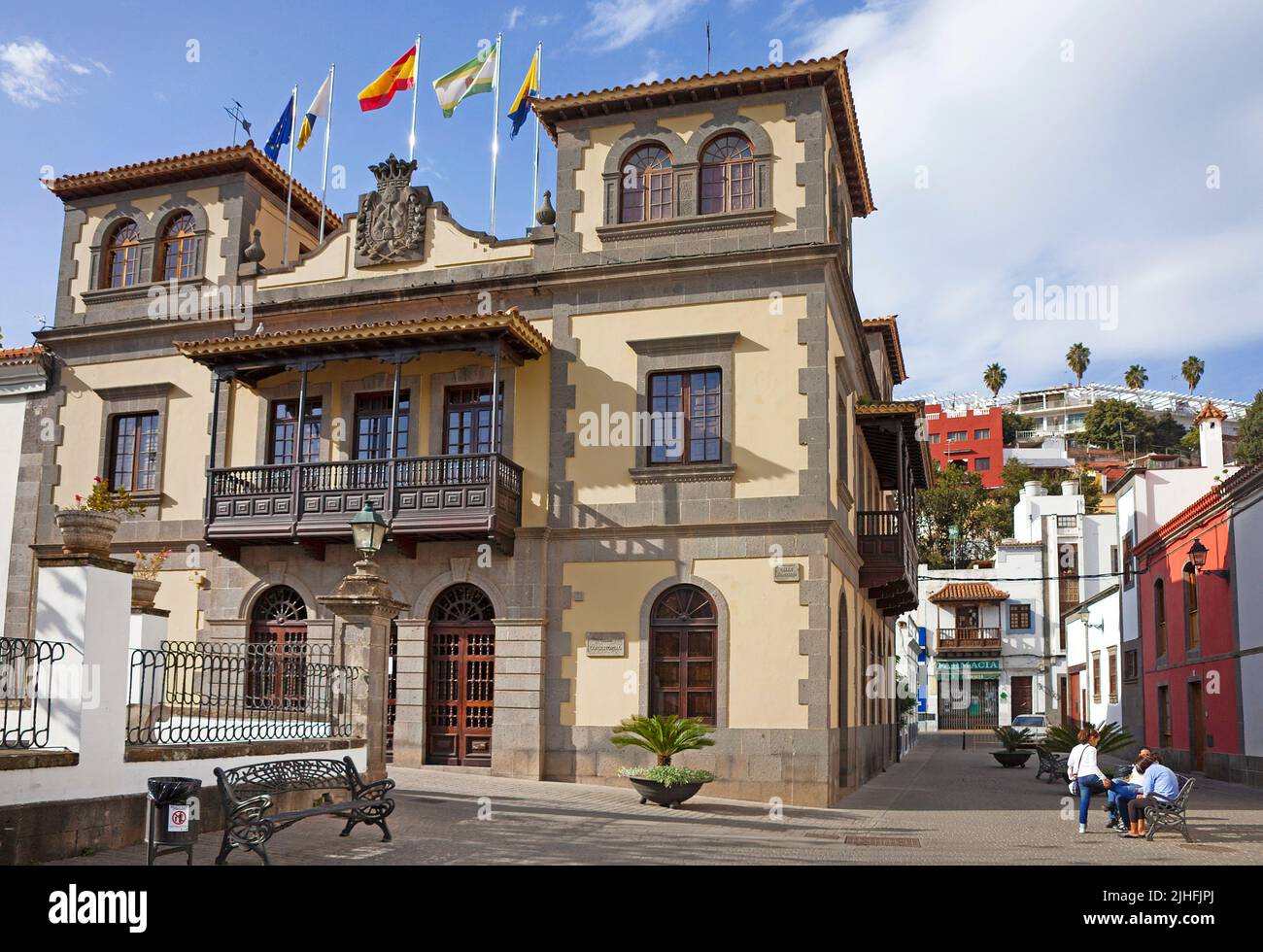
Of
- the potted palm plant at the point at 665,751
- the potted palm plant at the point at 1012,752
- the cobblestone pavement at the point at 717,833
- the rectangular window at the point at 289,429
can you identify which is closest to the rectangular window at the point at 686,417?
the potted palm plant at the point at 665,751

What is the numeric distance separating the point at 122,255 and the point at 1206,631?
25.5 meters

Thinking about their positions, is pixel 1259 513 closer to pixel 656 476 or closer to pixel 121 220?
pixel 656 476

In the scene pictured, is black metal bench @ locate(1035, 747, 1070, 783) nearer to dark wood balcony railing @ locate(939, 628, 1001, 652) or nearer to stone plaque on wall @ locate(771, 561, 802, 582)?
stone plaque on wall @ locate(771, 561, 802, 582)

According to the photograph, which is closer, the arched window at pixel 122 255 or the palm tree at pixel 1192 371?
the arched window at pixel 122 255

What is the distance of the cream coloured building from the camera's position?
19.9 meters

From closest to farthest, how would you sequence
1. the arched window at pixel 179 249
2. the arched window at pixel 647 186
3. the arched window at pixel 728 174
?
the arched window at pixel 728 174 < the arched window at pixel 647 186 < the arched window at pixel 179 249

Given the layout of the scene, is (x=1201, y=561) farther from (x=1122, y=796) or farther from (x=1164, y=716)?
(x=1122, y=796)

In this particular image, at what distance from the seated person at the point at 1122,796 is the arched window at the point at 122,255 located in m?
20.9

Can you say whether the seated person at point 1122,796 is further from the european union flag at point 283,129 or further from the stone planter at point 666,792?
the european union flag at point 283,129

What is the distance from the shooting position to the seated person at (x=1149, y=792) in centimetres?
1519

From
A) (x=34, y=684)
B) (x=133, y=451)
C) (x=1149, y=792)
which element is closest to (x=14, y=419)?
(x=133, y=451)

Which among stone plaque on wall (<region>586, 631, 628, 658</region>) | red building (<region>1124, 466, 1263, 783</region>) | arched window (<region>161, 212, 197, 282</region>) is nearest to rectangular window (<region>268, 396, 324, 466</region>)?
arched window (<region>161, 212, 197, 282</region>)

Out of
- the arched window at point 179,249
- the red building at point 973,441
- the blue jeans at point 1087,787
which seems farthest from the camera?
the red building at point 973,441
